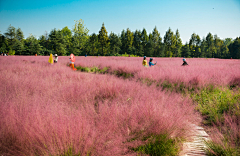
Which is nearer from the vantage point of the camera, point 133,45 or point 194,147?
point 194,147

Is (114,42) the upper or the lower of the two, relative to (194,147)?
upper

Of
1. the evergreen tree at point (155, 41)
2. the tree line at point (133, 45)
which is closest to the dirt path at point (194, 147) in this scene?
the tree line at point (133, 45)

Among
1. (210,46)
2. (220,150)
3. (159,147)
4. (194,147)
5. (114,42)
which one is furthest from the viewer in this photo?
(114,42)

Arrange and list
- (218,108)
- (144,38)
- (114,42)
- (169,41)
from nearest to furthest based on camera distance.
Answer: (218,108), (169,41), (114,42), (144,38)

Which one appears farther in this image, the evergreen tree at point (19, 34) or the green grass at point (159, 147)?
the evergreen tree at point (19, 34)

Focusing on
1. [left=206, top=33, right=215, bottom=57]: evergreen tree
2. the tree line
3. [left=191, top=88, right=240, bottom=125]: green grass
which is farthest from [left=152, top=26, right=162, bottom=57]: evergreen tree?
[left=191, top=88, right=240, bottom=125]: green grass

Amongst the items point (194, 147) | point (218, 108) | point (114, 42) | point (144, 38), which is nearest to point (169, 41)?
point (144, 38)

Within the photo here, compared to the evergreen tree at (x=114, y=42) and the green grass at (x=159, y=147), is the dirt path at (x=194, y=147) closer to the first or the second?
the green grass at (x=159, y=147)

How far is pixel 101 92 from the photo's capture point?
394 cm

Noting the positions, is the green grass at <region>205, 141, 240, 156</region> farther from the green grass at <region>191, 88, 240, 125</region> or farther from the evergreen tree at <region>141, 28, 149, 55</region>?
the evergreen tree at <region>141, 28, 149, 55</region>

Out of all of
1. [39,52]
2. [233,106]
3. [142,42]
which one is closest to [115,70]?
[233,106]

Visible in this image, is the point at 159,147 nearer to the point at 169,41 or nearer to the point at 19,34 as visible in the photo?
the point at 169,41

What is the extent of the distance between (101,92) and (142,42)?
196ft

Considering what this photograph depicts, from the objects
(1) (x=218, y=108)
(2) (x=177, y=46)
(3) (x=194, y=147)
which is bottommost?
(3) (x=194, y=147)
